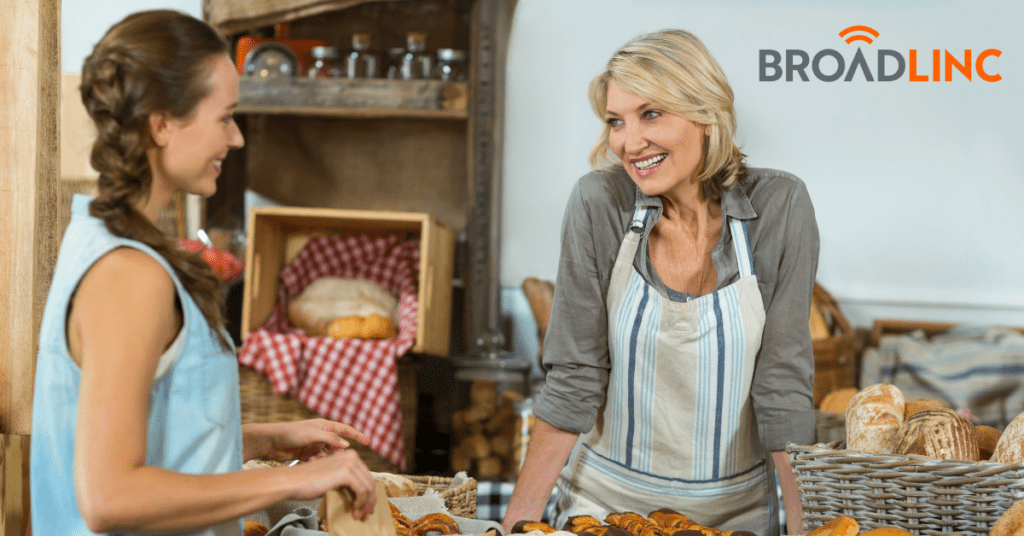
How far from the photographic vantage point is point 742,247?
1.52 m

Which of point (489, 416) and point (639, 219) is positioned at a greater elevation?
point (639, 219)

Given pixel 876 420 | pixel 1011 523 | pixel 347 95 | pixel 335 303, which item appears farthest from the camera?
pixel 347 95

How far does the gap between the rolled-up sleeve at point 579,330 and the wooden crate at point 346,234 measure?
145cm

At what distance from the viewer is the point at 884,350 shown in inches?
133

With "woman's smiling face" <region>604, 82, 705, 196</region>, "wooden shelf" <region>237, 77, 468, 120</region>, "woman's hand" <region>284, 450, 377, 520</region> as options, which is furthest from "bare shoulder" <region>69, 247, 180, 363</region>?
"wooden shelf" <region>237, 77, 468, 120</region>

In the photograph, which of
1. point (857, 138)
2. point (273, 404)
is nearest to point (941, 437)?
point (273, 404)

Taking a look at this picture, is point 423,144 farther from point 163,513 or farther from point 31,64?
point 163,513

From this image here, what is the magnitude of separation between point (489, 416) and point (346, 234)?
95 cm

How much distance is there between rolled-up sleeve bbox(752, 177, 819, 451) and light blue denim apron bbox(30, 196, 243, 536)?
0.99 m

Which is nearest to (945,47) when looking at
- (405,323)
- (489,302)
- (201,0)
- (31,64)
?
(489,302)

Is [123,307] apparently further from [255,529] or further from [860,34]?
[860,34]

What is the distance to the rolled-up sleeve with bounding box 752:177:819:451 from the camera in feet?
4.83

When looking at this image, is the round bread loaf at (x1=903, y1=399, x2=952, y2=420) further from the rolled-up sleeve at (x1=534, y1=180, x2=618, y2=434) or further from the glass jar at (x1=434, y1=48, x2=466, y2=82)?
the glass jar at (x1=434, y1=48, x2=466, y2=82)

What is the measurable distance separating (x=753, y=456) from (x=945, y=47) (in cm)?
249
